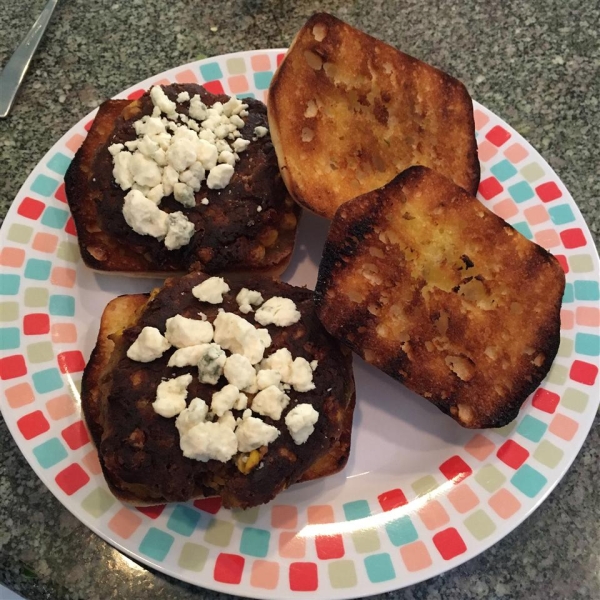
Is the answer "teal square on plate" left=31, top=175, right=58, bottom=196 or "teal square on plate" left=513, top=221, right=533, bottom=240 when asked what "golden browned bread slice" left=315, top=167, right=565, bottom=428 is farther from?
"teal square on plate" left=31, top=175, right=58, bottom=196

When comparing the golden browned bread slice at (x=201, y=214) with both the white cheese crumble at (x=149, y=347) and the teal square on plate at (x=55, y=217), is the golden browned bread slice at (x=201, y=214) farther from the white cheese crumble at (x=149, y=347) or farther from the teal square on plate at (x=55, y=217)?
the white cheese crumble at (x=149, y=347)

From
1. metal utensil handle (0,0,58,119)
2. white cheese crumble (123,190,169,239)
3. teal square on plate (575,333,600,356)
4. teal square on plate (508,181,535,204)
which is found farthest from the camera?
metal utensil handle (0,0,58,119)

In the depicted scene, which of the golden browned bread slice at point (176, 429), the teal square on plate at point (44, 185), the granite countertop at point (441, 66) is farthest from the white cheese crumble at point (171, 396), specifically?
the teal square on plate at point (44, 185)

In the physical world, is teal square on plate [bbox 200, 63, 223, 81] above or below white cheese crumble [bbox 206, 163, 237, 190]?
above

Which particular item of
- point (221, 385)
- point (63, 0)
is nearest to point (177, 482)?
point (221, 385)

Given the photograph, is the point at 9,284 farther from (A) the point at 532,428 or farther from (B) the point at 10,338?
(A) the point at 532,428

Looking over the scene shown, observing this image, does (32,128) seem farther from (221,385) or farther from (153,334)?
(221,385)

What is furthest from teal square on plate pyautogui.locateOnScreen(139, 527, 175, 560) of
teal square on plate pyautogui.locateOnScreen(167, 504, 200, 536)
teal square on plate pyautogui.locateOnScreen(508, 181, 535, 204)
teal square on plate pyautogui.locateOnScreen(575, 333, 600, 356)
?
teal square on plate pyautogui.locateOnScreen(508, 181, 535, 204)
